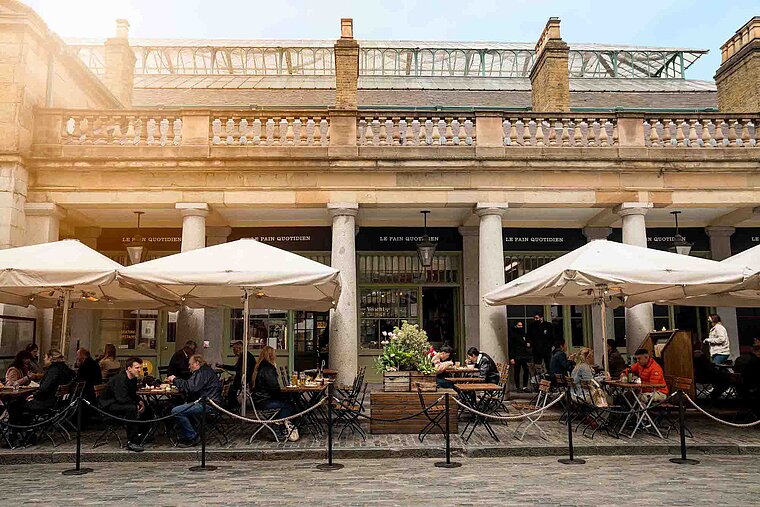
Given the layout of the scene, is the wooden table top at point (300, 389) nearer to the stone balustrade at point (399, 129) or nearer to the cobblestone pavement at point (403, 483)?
the cobblestone pavement at point (403, 483)

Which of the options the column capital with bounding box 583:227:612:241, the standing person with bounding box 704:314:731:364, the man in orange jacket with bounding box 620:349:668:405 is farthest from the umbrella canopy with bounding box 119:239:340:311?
the column capital with bounding box 583:227:612:241

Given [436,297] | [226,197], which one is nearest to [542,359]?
[436,297]

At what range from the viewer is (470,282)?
53.9 feet

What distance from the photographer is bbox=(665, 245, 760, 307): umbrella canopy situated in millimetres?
9330

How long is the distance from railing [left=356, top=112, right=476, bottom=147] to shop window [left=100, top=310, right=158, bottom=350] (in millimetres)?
7787

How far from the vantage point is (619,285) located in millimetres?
9688

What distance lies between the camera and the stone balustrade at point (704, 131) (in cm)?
1359

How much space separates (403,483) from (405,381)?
320cm

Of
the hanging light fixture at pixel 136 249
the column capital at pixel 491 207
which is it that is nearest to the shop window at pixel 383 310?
the column capital at pixel 491 207

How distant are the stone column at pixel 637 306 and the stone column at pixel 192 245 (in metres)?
8.90

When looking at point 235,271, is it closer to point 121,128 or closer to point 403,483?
point 403,483

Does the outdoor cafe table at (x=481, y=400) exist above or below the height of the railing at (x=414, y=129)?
below

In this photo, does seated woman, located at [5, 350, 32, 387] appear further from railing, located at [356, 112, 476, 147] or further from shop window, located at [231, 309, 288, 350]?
railing, located at [356, 112, 476, 147]

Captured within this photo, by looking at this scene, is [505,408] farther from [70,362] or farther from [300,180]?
[70,362]
